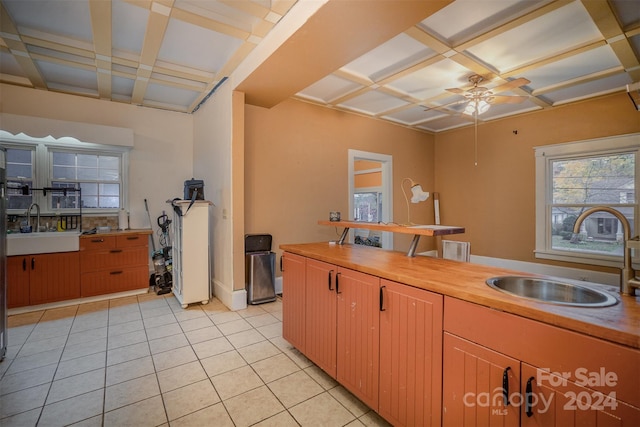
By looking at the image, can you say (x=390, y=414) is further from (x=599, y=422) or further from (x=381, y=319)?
(x=599, y=422)

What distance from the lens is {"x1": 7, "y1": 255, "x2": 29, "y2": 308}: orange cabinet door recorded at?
3.35 m

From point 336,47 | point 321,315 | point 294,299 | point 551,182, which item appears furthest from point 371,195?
point 321,315

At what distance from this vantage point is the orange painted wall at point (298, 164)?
4141 mm

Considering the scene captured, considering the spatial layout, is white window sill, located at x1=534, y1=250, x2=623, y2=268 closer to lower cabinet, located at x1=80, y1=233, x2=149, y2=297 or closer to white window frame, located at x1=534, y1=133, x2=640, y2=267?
white window frame, located at x1=534, y1=133, x2=640, y2=267

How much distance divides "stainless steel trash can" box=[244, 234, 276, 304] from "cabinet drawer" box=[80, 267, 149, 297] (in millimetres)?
1646

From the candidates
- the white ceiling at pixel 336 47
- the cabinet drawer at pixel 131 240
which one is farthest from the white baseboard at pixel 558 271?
the cabinet drawer at pixel 131 240

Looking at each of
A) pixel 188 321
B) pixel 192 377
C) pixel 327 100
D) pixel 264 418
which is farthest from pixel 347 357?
pixel 327 100

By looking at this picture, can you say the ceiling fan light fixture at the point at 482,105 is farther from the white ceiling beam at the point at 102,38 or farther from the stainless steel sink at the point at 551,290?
the white ceiling beam at the point at 102,38

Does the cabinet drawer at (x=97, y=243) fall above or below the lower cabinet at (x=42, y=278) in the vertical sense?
above

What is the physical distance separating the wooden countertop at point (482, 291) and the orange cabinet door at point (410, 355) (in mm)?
88

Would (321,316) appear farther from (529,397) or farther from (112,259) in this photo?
(112,259)

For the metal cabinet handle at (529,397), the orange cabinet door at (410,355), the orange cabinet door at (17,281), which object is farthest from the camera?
the orange cabinet door at (17,281)

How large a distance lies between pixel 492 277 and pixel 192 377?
7.37ft

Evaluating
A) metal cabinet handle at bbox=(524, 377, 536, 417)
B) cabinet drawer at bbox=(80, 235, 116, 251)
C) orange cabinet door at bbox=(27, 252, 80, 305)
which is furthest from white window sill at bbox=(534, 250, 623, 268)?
orange cabinet door at bbox=(27, 252, 80, 305)
